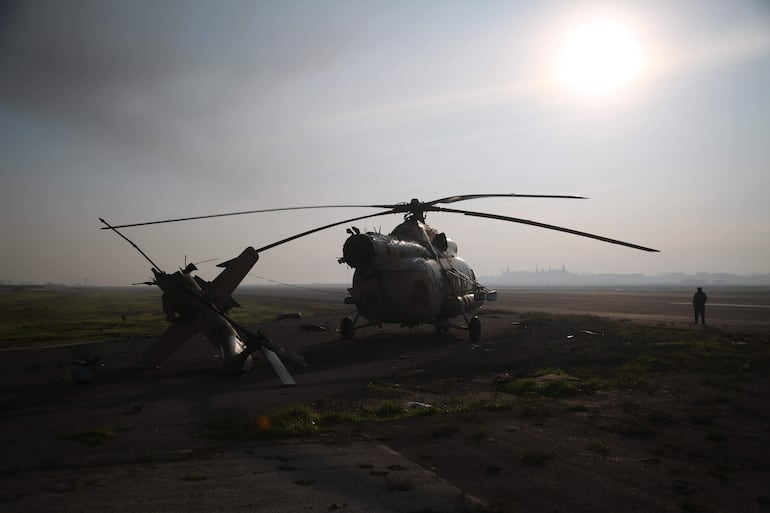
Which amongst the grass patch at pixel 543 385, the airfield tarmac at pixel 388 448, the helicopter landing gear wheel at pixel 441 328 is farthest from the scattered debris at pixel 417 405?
the helicopter landing gear wheel at pixel 441 328

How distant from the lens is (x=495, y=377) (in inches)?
525

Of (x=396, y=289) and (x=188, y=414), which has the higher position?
(x=396, y=289)

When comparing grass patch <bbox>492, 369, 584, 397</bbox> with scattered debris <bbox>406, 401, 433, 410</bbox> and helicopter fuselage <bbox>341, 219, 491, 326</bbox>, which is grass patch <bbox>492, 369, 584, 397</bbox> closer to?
scattered debris <bbox>406, 401, 433, 410</bbox>

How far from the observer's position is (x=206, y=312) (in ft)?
48.8

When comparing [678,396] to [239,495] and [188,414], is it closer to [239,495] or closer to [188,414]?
[239,495]

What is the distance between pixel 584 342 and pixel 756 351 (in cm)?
577

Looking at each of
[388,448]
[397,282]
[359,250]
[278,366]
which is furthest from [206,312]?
[388,448]

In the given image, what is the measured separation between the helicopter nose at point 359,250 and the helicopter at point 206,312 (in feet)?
15.9

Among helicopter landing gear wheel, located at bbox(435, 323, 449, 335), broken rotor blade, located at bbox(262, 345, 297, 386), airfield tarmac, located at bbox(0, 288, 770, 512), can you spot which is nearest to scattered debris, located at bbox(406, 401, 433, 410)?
airfield tarmac, located at bbox(0, 288, 770, 512)

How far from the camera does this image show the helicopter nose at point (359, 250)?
A: 20.3m

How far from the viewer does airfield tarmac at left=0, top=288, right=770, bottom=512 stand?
5.39 metres

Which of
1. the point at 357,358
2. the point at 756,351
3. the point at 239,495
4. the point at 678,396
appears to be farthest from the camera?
the point at 357,358

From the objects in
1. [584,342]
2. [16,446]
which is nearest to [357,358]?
[584,342]

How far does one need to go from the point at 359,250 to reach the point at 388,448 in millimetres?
13548
